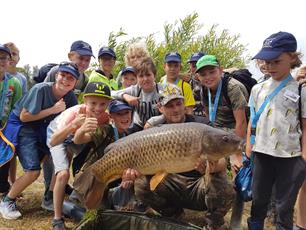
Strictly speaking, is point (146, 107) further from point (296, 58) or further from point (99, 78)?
point (296, 58)

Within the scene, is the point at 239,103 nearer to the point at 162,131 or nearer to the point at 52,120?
the point at 162,131

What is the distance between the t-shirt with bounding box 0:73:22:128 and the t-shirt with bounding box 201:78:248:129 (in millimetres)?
2614

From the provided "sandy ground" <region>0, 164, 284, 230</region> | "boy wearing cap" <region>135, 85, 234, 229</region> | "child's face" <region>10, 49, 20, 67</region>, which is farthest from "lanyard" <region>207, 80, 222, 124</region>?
"child's face" <region>10, 49, 20, 67</region>

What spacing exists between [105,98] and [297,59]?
188 cm

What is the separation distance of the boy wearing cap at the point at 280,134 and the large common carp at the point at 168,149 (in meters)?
0.46

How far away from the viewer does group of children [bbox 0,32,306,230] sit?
3.26 metres

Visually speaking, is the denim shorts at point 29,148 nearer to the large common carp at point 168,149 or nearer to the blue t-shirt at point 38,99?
the blue t-shirt at point 38,99

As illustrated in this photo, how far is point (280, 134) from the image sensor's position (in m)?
3.26

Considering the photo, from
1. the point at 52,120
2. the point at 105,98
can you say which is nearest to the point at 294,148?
the point at 105,98

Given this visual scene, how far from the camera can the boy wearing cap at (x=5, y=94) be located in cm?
467

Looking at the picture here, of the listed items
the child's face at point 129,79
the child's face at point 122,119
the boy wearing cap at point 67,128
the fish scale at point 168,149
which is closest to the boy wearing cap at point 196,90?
the child's face at point 129,79

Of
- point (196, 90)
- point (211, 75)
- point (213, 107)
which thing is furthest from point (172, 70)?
point (213, 107)

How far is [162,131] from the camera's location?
303 centimetres

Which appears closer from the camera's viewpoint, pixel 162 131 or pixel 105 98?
pixel 162 131
